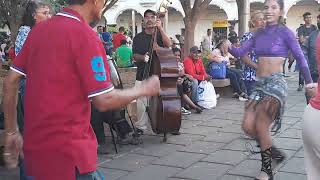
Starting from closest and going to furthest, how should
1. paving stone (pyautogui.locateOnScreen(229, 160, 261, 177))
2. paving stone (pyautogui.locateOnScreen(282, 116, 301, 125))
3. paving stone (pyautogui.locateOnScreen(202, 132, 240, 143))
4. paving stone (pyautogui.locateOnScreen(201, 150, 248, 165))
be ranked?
paving stone (pyautogui.locateOnScreen(229, 160, 261, 177)) → paving stone (pyautogui.locateOnScreen(201, 150, 248, 165)) → paving stone (pyautogui.locateOnScreen(202, 132, 240, 143)) → paving stone (pyautogui.locateOnScreen(282, 116, 301, 125))

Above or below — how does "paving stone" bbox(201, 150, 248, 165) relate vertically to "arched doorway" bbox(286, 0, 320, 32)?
below

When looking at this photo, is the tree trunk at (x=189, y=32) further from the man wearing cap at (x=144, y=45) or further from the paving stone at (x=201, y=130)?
the man wearing cap at (x=144, y=45)

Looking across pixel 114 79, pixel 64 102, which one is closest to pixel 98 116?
pixel 114 79

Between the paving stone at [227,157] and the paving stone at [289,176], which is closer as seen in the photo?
the paving stone at [289,176]

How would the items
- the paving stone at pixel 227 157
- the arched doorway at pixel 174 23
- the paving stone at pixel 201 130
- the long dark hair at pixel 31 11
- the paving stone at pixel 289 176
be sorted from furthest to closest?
1. the arched doorway at pixel 174 23
2. the paving stone at pixel 201 130
3. the paving stone at pixel 227 157
4. the paving stone at pixel 289 176
5. the long dark hair at pixel 31 11

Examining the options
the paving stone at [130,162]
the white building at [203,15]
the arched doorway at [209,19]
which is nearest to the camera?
the paving stone at [130,162]

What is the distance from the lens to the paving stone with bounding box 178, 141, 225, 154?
6023mm

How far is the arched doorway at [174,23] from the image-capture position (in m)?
44.2

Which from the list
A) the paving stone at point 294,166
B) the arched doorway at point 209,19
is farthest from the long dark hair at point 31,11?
the arched doorway at point 209,19

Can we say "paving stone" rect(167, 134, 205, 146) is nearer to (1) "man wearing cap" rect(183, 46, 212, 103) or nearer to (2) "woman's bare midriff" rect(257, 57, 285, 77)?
(2) "woman's bare midriff" rect(257, 57, 285, 77)

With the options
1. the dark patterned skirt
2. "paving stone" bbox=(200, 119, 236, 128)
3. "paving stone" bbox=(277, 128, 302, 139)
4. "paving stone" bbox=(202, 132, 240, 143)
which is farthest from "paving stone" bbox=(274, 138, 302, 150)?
the dark patterned skirt

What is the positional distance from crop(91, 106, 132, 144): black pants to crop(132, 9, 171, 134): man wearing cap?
487 mm

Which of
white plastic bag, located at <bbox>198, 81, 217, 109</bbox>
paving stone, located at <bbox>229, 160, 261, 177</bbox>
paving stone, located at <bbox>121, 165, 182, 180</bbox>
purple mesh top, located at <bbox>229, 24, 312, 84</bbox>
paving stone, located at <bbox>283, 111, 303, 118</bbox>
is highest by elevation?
purple mesh top, located at <bbox>229, 24, 312, 84</bbox>

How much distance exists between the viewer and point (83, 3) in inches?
94.0
